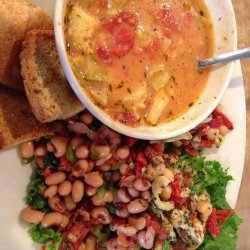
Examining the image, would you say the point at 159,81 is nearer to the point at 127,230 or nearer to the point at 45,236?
the point at 127,230

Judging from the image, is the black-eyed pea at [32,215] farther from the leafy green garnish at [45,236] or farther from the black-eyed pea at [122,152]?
the black-eyed pea at [122,152]

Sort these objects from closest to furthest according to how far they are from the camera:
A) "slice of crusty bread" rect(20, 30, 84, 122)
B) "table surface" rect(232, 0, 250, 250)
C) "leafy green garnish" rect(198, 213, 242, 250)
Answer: "slice of crusty bread" rect(20, 30, 84, 122)
"leafy green garnish" rect(198, 213, 242, 250)
"table surface" rect(232, 0, 250, 250)

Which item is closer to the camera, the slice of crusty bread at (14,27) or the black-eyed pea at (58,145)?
the slice of crusty bread at (14,27)

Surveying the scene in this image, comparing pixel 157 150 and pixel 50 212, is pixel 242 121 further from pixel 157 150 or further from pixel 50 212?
pixel 50 212

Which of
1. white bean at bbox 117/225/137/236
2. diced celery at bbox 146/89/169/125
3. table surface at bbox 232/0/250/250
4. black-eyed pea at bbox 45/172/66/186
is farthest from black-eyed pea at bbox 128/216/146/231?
table surface at bbox 232/0/250/250

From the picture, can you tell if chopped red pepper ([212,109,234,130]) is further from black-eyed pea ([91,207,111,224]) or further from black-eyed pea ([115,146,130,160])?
black-eyed pea ([91,207,111,224])

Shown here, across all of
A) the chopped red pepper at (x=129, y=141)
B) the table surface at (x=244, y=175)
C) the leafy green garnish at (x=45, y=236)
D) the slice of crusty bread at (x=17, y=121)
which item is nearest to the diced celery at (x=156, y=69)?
the chopped red pepper at (x=129, y=141)

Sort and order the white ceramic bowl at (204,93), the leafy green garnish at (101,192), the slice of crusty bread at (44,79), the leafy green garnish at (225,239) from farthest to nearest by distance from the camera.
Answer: the leafy green garnish at (225,239)
the leafy green garnish at (101,192)
the slice of crusty bread at (44,79)
the white ceramic bowl at (204,93)
